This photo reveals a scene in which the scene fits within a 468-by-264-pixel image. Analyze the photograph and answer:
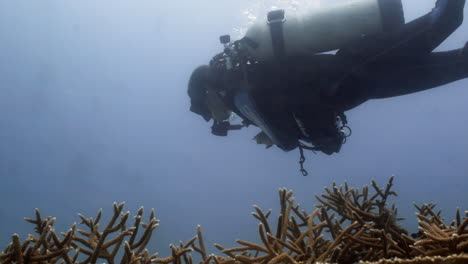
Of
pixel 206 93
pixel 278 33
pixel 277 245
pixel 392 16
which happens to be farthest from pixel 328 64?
pixel 277 245

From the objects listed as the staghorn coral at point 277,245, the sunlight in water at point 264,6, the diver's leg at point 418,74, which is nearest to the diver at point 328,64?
the diver's leg at point 418,74

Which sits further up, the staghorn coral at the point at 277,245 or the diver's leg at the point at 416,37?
the diver's leg at the point at 416,37

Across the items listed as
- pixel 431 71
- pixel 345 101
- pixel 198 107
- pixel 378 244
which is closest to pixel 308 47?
pixel 345 101

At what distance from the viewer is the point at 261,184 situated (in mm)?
107562

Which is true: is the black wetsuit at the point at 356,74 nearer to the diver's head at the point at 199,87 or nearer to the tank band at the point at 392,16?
the tank band at the point at 392,16

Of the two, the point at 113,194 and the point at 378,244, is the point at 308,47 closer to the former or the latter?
the point at 378,244

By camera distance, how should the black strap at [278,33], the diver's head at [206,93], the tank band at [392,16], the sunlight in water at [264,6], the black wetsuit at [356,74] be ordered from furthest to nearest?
the sunlight in water at [264,6] → the diver's head at [206,93] → the black strap at [278,33] → the tank band at [392,16] → the black wetsuit at [356,74]

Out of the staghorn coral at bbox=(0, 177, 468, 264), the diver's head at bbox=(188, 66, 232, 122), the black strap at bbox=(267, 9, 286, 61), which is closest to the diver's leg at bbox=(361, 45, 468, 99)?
the black strap at bbox=(267, 9, 286, 61)

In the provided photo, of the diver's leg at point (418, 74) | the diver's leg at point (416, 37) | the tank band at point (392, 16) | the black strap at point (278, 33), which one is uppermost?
the black strap at point (278, 33)

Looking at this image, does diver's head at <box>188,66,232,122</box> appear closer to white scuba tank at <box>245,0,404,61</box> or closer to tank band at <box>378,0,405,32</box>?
white scuba tank at <box>245,0,404,61</box>

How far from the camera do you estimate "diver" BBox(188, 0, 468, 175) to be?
353 centimetres

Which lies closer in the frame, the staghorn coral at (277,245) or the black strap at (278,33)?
the staghorn coral at (277,245)

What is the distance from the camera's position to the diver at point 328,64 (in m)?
3.53

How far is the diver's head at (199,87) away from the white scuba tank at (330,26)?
28.5 inches
